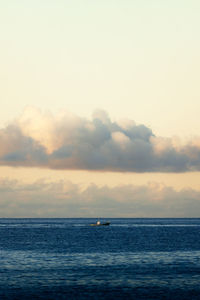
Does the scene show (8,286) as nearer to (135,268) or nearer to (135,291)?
(135,291)

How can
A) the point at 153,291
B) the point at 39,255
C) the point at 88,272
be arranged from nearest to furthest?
the point at 153,291 < the point at 88,272 < the point at 39,255

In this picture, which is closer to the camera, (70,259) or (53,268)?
(53,268)

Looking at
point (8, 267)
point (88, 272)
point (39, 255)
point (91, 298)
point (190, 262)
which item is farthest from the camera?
point (39, 255)

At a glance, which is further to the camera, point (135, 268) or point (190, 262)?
point (190, 262)

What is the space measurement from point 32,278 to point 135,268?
Result: 799 inches

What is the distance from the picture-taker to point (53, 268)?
Answer: 8438cm

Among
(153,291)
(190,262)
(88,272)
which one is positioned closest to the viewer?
(153,291)

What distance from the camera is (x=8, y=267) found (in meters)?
85.6

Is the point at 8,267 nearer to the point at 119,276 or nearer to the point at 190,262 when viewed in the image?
the point at 119,276

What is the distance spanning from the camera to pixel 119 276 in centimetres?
7544

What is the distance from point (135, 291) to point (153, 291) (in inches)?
93.6

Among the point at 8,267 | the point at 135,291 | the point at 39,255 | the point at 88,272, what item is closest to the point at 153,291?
the point at 135,291

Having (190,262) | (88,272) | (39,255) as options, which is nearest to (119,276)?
(88,272)

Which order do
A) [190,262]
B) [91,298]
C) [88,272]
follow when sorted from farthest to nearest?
[190,262], [88,272], [91,298]
